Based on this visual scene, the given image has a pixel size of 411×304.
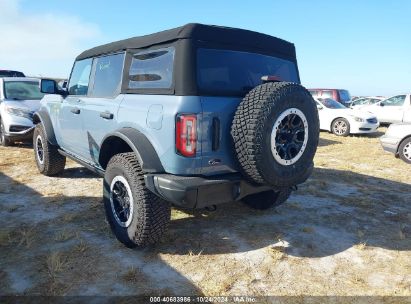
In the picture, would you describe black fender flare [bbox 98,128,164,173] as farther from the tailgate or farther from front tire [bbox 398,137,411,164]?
front tire [bbox 398,137,411,164]

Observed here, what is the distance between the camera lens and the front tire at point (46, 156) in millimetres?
5441

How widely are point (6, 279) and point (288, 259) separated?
2.43m

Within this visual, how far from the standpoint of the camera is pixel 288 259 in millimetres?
3211

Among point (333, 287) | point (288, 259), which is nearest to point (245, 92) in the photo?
point (288, 259)

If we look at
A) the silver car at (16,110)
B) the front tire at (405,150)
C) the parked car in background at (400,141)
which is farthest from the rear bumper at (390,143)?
the silver car at (16,110)

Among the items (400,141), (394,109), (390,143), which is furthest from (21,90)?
(394,109)

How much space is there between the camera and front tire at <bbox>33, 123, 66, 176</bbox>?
5.44 metres

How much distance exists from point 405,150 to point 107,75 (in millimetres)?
7056

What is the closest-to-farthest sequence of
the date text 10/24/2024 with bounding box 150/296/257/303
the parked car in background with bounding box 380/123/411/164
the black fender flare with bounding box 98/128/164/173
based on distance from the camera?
the date text 10/24/2024 with bounding box 150/296/257/303 → the black fender flare with bounding box 98/128/164/173 → the parked car in background with bounding box 380/123/411/164

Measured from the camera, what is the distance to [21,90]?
843cm

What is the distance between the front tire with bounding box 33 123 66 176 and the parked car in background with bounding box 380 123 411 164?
23.6ft

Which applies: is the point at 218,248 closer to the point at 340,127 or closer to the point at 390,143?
the point at 390,143

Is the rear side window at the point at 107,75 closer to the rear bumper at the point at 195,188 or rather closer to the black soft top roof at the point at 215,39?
the black soft top roof at the point at 215,39

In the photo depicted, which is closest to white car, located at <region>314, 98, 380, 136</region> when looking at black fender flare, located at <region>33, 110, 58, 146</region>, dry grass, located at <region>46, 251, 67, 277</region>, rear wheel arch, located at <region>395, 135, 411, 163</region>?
rear wheel arch, located at <region>395, 135, 411, 163</region>
